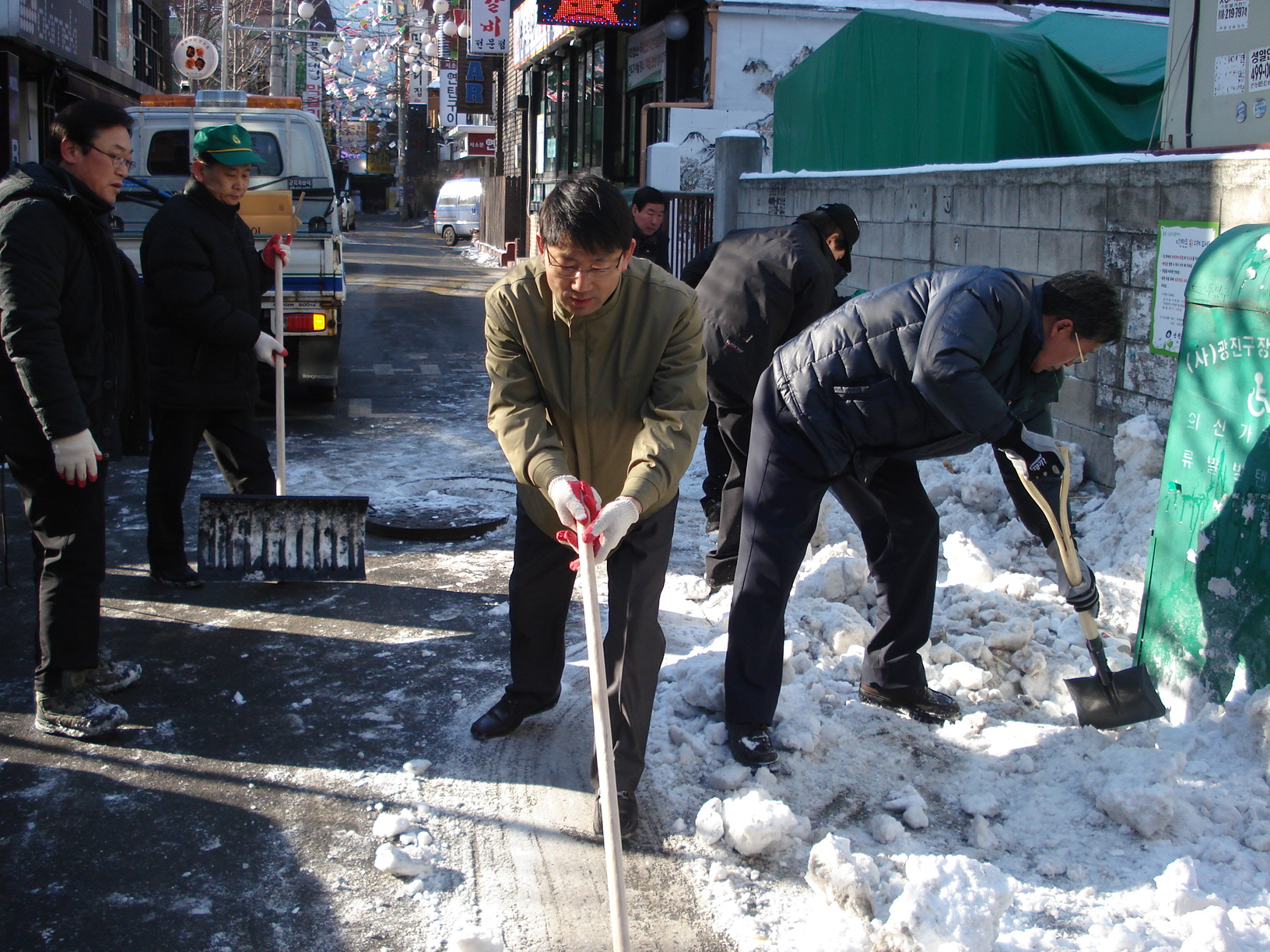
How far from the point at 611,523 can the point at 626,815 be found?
103 centimetres

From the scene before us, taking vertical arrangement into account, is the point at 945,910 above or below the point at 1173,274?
below

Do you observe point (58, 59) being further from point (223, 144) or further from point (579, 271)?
point (579, 271)

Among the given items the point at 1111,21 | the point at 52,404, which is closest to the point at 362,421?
the point at 52,404

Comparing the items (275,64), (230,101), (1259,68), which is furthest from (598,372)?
(275,64)

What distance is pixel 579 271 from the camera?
2.99 meters

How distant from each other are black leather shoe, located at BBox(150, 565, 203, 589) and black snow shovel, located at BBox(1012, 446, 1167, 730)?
3787 millimetres

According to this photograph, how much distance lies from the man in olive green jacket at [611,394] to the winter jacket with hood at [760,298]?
1958mm

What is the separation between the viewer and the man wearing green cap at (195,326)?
5.23 metres

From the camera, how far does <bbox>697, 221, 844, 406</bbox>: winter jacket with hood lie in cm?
523

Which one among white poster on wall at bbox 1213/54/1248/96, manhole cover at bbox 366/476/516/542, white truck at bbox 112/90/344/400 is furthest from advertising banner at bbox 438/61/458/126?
white poster on wall at bbox 1213/54/1248/96

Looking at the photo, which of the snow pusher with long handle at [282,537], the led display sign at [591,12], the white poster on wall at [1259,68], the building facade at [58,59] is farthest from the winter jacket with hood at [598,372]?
the led display sign at [591,12]

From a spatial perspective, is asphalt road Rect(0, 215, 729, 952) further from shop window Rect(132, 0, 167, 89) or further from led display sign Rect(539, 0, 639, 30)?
shop window Rect(132, 0, 167, 89)

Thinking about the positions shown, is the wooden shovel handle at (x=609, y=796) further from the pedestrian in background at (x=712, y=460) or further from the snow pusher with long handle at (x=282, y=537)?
the pedestrian in background at (x=712, y=460)

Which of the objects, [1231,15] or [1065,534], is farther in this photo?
[1231,15]
